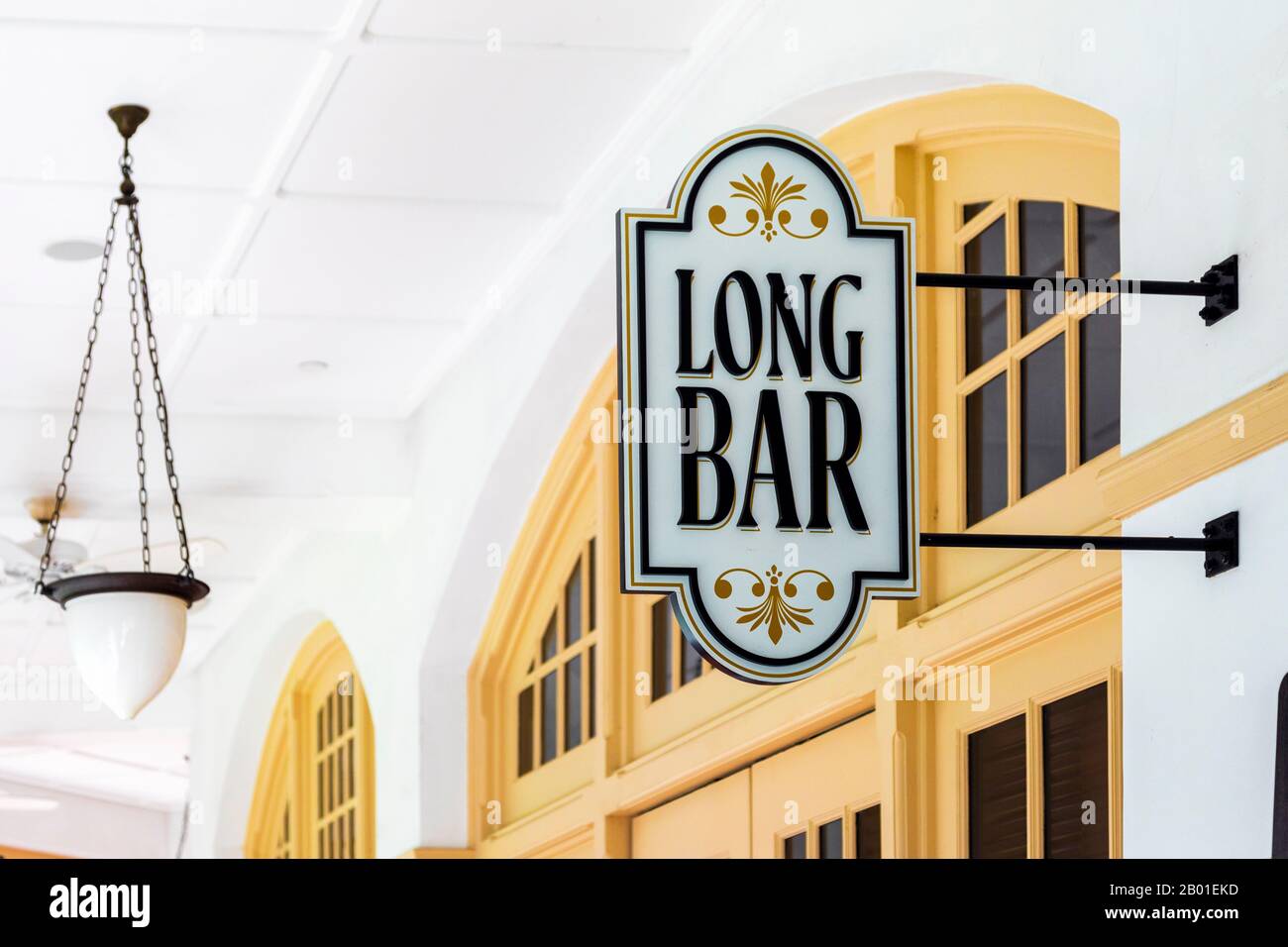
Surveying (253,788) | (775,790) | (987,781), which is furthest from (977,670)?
(253,788)

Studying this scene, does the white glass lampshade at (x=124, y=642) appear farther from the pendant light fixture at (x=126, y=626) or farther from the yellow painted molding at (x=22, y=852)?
the yellow painted molding at (x=22, y=852)

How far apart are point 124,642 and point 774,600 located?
9.04 feet

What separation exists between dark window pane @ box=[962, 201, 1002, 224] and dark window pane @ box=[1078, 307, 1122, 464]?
0.57 meters

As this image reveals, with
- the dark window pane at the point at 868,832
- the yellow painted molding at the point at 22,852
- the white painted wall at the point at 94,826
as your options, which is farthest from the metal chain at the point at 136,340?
the yellow painted molding at the point at 22,852

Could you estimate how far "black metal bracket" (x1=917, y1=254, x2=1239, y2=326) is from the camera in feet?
9.09

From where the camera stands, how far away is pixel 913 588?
107 inches

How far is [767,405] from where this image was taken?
274 centimetres

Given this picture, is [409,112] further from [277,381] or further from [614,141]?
[277,381]

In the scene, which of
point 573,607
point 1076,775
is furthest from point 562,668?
point 1076,775

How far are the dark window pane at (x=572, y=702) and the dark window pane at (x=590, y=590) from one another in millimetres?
186

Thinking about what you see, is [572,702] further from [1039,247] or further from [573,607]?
[1039,247]

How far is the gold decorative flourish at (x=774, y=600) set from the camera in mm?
2686

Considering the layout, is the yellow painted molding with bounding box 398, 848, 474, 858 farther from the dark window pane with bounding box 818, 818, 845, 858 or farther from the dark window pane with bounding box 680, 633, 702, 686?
the dark window pane with bounding box 818, 818, 845, 858

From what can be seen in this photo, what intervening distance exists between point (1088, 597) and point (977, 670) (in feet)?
1.74
